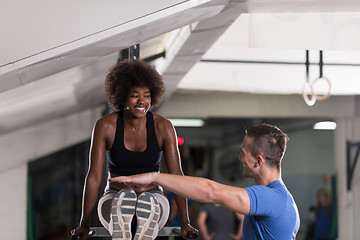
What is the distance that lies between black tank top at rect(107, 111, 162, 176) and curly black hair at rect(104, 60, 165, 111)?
13 centimetres

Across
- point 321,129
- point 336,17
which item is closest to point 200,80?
point 336,17

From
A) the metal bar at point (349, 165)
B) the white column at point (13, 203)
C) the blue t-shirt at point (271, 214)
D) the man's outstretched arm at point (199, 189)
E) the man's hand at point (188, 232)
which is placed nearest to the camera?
the man's outstretched arm at point (199, 189)

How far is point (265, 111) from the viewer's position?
10.2 m

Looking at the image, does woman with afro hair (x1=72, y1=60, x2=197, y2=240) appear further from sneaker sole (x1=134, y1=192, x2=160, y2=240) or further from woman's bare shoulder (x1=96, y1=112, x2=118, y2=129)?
sneaker sole (x1=134, y1=192, x2=160, y2=240)

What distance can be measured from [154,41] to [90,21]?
3135 millimetres

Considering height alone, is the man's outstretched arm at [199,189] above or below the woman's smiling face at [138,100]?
below

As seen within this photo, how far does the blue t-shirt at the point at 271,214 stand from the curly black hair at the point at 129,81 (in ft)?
2.70

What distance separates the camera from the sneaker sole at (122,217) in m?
2.66

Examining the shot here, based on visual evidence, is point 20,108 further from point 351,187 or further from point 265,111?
point 351,187

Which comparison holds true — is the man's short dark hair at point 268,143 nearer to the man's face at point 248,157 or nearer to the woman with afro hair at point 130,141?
the man's face at point 248,157

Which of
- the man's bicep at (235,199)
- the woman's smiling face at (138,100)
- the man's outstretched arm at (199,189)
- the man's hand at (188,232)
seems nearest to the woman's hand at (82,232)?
the man's hand at (188,232)

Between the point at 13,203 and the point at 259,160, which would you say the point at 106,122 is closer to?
the point at 259,160

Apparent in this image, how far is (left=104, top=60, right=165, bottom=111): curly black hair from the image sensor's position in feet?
9.71

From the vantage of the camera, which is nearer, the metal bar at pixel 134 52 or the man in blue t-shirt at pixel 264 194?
the man in blue t-shirt at pixel 264 194
